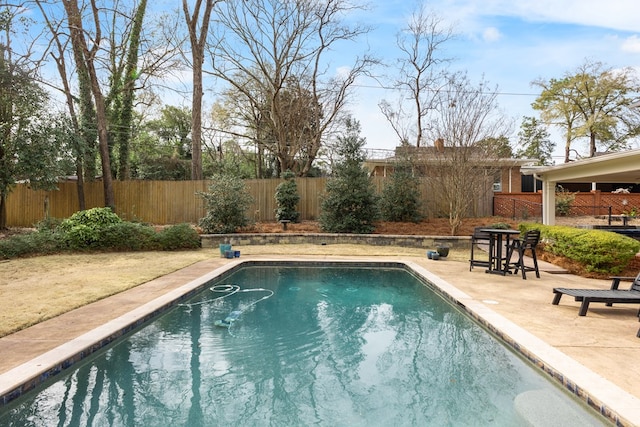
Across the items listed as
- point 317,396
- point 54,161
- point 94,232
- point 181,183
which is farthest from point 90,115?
point 317,396

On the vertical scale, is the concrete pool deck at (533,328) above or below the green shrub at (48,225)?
below

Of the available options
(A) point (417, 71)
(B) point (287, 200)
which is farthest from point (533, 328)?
(A) point (417, 71)

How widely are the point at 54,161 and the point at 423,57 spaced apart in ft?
54.8

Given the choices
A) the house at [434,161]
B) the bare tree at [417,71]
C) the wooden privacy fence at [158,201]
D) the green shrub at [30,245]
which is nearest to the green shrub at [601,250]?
the house at [434,161]

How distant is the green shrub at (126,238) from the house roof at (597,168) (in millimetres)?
10455

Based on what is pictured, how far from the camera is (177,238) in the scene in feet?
35.9

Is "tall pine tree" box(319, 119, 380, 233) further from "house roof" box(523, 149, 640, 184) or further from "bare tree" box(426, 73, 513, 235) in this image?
"house roof" box(523, 149, 640, 184)

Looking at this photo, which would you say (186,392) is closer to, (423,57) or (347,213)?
(347,213)

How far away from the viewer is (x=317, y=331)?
4848 millimetres

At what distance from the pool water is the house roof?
17.6 feet

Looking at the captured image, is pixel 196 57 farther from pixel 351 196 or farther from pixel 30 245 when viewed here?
pixel 30 245

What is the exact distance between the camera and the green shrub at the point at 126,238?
1067 cm

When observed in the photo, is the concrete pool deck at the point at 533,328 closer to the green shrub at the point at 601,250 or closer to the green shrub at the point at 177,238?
the green shrub at the point at 601,250

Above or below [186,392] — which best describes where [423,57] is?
above
